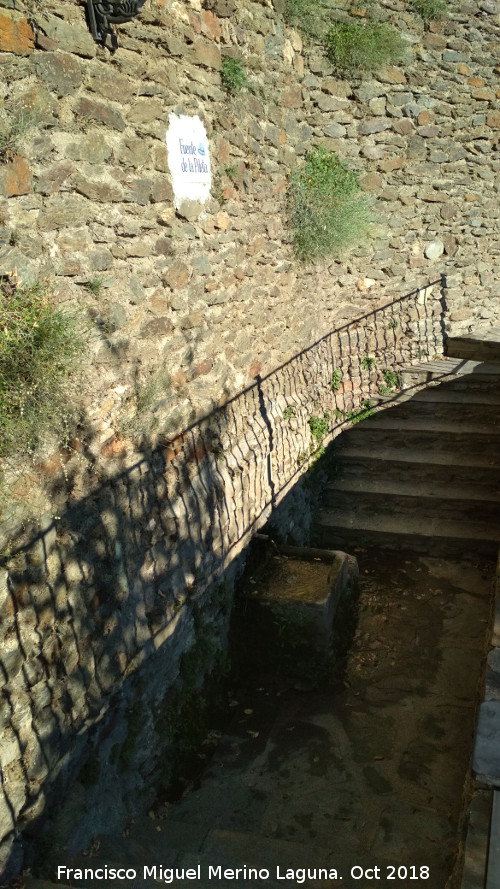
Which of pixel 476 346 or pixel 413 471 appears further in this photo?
pixel 476 346

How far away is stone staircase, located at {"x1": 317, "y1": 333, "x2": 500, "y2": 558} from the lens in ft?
20.0

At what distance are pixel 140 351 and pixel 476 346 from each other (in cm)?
513

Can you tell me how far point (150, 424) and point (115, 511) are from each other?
22.0 inches

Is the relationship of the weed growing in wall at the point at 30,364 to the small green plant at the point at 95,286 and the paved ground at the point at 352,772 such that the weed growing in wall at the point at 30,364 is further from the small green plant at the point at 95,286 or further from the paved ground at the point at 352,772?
the paved ground at the point at 352,772

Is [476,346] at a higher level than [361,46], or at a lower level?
lower

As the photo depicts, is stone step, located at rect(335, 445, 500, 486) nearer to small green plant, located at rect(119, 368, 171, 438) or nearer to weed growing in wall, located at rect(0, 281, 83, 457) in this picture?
small green plant, located at rect(119, 368, 171, 438)

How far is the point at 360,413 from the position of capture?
22.3 ft

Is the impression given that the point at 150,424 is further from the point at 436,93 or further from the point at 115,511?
the point at 436,93

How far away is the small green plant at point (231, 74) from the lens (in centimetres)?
405

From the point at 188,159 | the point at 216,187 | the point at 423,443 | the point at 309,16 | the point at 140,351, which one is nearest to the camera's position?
the point at 140,351

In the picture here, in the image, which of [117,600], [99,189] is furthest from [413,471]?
[99,189]

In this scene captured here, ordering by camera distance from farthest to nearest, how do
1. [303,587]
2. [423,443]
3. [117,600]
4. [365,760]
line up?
[423,443]
[303,587]
[365,760]
[117,600]

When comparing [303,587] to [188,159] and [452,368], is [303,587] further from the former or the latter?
[452,368]

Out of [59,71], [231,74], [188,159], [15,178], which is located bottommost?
[15,178]
